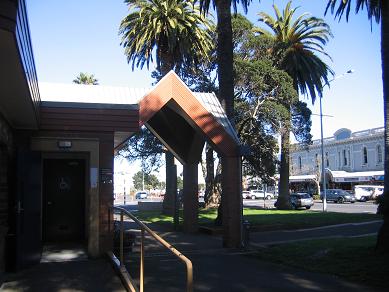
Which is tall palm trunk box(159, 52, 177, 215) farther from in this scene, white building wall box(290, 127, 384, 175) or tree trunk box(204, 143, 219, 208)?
white building wall box(290, 127, 384, 175)

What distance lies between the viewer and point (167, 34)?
1133 inches

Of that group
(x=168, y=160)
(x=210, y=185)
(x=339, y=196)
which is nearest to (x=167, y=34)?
(x=168, y=160)

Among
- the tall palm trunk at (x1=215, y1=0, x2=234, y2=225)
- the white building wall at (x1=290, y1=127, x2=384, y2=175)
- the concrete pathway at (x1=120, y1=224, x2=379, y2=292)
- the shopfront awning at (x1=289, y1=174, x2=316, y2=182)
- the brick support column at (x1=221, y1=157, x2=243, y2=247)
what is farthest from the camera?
the shopfront awning at (x1=289, y1=174, x2=316, y2=182)

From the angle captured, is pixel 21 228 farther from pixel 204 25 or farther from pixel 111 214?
pixel 204 25

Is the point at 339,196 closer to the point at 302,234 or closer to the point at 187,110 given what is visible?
the point at 302,234

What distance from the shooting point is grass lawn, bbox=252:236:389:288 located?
9.09 meters

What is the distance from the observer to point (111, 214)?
11328 mm

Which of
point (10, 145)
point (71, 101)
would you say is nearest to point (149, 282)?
point (10, 145)

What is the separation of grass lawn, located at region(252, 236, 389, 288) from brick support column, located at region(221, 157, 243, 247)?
96 centimetres

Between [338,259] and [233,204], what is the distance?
3822 mm

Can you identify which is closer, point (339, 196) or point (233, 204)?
point (233, 204)

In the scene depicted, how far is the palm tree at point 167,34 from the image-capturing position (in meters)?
28.7

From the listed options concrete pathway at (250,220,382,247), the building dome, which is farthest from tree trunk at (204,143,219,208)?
the building dome

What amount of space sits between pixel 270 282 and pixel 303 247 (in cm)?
432
